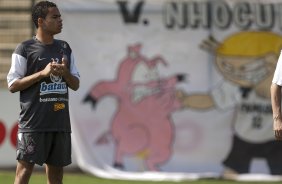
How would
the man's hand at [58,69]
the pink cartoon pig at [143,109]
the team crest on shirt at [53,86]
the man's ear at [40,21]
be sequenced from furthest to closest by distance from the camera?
the pink cartoon pig at [143,109]
the man's ear at [40,21]
the team crest on shirt at [53,86]
the man's hand at [58,69]

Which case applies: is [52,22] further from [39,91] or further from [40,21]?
A: [39,91]

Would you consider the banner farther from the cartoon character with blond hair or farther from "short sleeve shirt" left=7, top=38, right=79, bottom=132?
"short sleeve shirt" left=7, top=38, right=79, bottom=132

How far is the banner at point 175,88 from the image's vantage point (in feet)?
34.0

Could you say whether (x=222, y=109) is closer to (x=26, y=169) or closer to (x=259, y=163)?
(x=259, y=163)

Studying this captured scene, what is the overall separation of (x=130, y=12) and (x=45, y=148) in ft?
14.7

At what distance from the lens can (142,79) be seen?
1054 cm

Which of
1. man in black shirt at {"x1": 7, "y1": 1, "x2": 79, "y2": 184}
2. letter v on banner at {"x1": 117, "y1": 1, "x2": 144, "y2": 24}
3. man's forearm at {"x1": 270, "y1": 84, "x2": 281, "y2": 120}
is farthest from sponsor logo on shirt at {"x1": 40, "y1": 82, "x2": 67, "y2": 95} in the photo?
letter v on banner at {"x1": 117, "y1": 1, "x2": 144, "y2": 24}

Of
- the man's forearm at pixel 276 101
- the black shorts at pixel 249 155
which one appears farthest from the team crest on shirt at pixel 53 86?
the black shorts at pixel 249 155

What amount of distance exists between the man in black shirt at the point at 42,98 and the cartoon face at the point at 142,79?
163 inches

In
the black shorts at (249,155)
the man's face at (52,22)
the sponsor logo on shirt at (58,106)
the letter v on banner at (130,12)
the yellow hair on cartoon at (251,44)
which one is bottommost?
the black shorts at (249,155)

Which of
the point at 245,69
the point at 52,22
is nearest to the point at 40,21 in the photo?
the point at 52,22

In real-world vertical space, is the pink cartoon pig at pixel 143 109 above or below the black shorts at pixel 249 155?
above

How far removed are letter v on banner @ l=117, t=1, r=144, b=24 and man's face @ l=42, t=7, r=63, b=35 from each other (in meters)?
4.15

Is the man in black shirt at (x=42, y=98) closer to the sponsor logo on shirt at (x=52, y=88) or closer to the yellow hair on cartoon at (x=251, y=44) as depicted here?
the sponsor logo on shirt at (x=52, y=88)
